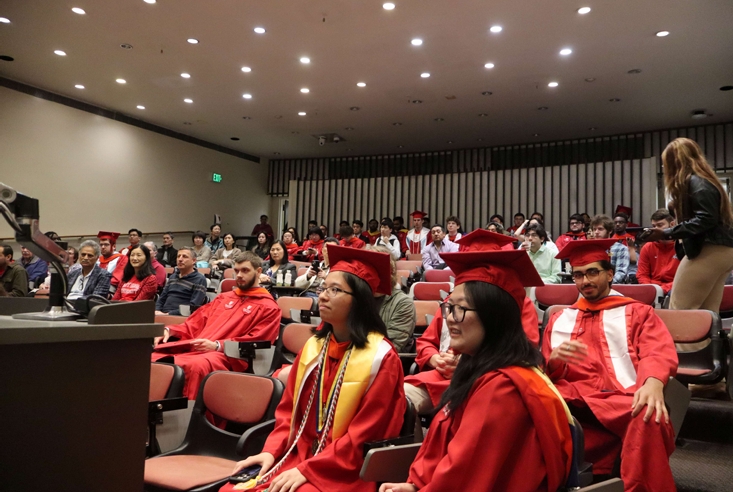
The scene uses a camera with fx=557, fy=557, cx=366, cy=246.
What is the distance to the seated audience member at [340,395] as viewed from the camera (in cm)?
188

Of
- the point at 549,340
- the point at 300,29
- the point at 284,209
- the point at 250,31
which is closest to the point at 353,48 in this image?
the point at 300,29

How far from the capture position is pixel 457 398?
A: 148 centimetres

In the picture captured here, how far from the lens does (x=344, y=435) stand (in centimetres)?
195

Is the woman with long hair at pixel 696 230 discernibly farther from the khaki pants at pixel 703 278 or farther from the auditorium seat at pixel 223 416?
the auditorium seat at pixel 223 416

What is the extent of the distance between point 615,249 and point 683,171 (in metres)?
3.61

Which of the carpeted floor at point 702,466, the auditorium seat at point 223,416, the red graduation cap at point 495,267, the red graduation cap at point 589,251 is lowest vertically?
the carpeted floor at point 702,466

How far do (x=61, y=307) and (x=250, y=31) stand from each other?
681 cm

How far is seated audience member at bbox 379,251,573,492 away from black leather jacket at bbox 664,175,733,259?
1.88 meters

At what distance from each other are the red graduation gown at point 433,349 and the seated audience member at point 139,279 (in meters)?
3.33

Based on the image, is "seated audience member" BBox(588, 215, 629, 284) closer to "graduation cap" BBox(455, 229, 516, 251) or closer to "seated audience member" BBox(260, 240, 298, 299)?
"seated audience member" BBox(260, 240, 298, 299)

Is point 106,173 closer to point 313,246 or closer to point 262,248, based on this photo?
point 262,248

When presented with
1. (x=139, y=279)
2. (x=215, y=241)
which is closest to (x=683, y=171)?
(x=139, y=279)

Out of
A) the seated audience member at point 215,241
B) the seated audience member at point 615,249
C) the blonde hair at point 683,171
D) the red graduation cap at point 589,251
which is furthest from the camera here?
the seated audience member at point 215,241

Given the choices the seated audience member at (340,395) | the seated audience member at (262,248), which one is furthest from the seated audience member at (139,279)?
the seated audience member at (262,248)
